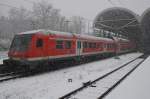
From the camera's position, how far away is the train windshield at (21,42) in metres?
14.5

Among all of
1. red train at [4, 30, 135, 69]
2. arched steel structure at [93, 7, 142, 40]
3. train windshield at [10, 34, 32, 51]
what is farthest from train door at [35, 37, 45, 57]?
arched steel structure at [93, 7, 142, 40]

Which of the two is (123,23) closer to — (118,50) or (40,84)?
(118,50)

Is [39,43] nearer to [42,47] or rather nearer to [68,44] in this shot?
[42,47]

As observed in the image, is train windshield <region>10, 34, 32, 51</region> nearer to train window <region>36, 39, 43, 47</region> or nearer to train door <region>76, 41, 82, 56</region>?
train window <region>36, 39, 43, 47</region>

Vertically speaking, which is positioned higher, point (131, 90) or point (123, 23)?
point (123, 23)

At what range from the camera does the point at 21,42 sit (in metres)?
15.0

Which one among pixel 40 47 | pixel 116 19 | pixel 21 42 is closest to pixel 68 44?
pixel 40 47

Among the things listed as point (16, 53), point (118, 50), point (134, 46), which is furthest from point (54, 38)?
point (134, 46)

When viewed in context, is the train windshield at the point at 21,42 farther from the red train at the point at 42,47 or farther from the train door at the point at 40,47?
the train door at the point at 40,47

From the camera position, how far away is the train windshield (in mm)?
14547

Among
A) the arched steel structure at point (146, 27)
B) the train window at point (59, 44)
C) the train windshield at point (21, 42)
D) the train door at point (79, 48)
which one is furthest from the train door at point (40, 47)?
the arched steel structure at point (146, 27)

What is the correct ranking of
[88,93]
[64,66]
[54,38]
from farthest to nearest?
[64,66] → [54,38] → [88,93]

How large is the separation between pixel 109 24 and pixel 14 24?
142 feet

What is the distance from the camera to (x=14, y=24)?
83.6m
